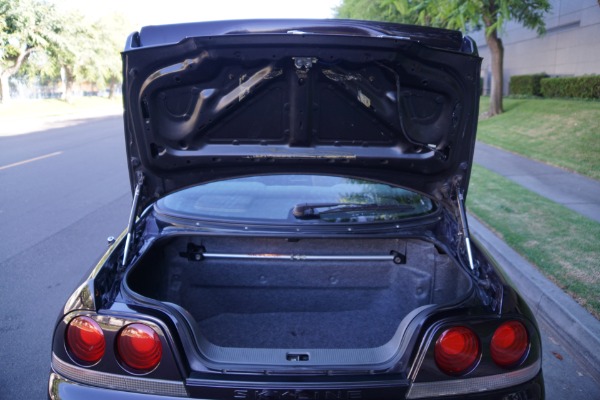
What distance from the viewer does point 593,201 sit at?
7.94 metres

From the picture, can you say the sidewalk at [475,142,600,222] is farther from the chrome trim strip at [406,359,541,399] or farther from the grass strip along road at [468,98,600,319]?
the chrome trim strip at [406,359,541,399]

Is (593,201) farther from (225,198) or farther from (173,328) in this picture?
(173,328)

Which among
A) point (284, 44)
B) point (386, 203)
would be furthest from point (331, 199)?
point (284, 44)

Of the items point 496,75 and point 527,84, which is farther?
point 527,84

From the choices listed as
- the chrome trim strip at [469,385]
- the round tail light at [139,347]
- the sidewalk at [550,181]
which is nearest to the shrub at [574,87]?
the sidewalk at [550,181]

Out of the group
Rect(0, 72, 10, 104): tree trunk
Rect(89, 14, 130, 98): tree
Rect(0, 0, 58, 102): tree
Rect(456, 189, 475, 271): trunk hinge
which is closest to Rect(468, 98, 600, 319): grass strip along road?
Rect(456, 189, 475, 271): trunk hinge

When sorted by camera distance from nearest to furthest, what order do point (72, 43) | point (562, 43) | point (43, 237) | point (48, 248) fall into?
point (48, 248), point (43, 237), point (562, 43), point (72, 43)

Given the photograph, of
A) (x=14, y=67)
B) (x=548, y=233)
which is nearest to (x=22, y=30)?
(x=14, y=67)

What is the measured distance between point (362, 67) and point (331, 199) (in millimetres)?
951

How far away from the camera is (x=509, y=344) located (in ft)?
7.18

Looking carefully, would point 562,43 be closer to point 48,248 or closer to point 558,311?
point 558,311

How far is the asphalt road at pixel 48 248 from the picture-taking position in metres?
3.58

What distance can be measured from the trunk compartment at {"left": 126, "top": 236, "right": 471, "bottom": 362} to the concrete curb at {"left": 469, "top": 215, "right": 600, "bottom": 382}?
1.40 m

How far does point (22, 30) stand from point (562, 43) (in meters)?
28.1
